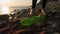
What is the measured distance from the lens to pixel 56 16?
93.2 inches

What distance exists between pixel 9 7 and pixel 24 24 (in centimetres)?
199

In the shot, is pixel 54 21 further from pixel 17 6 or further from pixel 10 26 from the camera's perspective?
pixel 17 6

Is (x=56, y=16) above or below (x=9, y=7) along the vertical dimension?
above

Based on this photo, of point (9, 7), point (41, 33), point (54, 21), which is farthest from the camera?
point (9, 7)

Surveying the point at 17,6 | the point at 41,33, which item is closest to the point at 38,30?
the point at 41,33

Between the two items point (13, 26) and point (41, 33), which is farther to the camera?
point (13, 26)

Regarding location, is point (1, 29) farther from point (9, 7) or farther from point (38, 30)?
point (9, 7)

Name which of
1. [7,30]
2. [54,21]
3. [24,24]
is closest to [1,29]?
[7,30]

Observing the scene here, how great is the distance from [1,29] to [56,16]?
801 mm

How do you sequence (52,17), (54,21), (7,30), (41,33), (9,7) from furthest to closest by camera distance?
(9,7), (52,17), (54,21), (7,30), (41,33)

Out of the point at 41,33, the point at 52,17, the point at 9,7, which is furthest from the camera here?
the point at 9,7

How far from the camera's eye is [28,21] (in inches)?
86.8

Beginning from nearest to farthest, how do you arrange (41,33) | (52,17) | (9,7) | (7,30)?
1. (41,33)
2. (7,30)
3. (52,17)
4. (9,7)

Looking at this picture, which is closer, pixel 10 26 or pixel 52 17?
pixel 10 26
